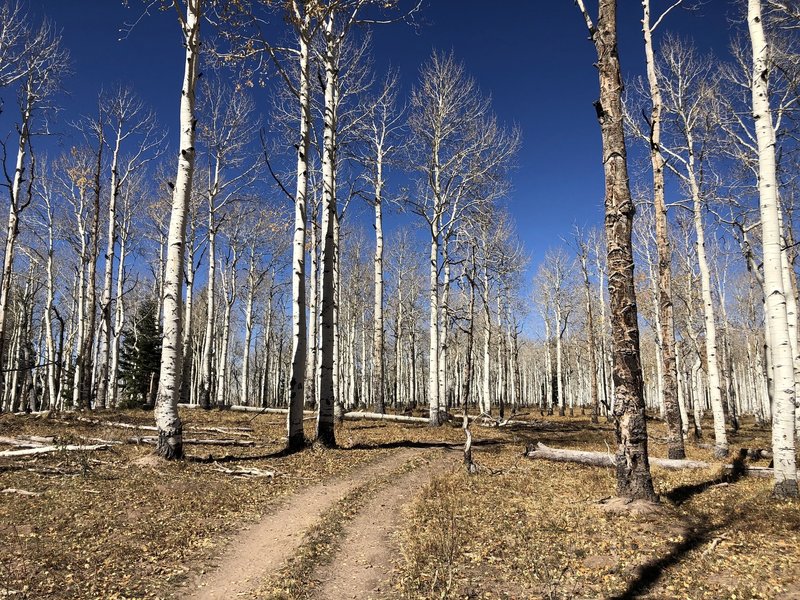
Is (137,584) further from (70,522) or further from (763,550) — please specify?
(763,550)


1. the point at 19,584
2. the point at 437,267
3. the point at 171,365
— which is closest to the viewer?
the point at 19,584

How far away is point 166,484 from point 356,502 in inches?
133

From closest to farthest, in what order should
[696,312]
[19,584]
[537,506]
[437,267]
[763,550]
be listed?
[19,584]
[763,550]
[537,506]
[437,267]
[696,312]

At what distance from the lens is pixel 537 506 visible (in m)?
7.35

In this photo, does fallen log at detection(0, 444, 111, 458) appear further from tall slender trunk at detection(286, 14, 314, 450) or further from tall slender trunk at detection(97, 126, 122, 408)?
tall slender trunk at detection(97, 126, 122, 408)

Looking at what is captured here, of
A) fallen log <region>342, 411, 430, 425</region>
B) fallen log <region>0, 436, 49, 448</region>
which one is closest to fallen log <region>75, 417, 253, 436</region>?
fallen log <region>0, 436, 49, 448</region>

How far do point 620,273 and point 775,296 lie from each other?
10.2 feet

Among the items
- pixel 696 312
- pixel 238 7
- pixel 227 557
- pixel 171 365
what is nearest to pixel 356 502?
pixel 227 557

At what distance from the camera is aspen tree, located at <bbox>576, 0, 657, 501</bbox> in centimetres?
672

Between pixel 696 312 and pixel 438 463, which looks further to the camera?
pixel 696 312

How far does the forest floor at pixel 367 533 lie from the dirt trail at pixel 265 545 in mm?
27

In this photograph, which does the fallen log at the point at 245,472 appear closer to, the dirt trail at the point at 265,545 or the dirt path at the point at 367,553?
the dirt trail at the point at 265,545

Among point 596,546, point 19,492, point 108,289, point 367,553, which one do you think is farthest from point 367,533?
point 108,289

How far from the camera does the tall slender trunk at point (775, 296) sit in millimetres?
7266
